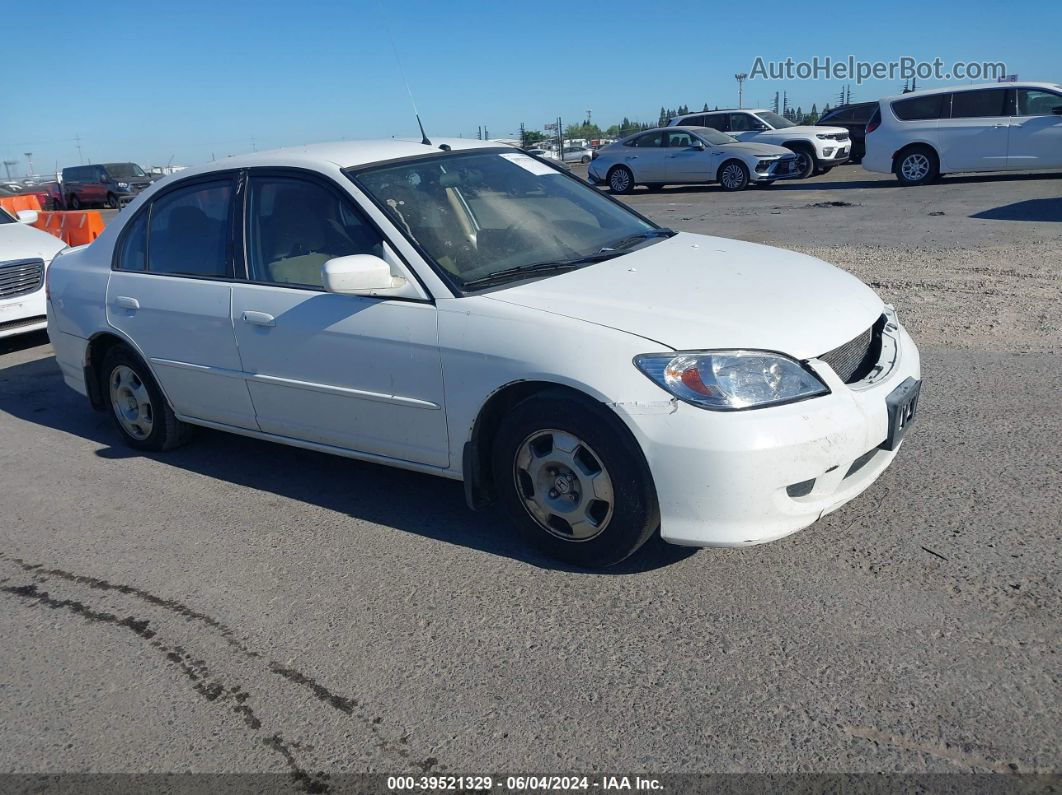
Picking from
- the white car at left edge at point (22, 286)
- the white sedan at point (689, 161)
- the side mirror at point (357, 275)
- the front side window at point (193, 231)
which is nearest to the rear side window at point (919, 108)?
the white sedan at point (689, 161)

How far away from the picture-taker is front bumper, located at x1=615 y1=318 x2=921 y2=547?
3254 millimetres

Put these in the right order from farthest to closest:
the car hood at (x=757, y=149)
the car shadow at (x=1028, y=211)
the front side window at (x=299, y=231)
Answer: the car hood at (x=757, y=149) < the car shadow at (x=1028, y=211) < the front side window at (x=299, y=231)

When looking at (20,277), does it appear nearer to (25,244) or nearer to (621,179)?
(25,244)

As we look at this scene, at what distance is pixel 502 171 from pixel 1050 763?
351cm

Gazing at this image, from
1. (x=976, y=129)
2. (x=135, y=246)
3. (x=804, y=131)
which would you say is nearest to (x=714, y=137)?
(x=804, y=131)

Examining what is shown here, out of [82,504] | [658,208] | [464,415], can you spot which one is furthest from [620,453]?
[658,208]

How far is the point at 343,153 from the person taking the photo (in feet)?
15.3

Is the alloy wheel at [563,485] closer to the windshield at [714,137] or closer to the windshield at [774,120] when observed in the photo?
the windshield at [714,137]

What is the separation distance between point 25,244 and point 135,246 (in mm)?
4738

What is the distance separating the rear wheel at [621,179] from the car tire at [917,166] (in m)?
6.27

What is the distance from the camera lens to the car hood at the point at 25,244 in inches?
351

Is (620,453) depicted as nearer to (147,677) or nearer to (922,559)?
(922,559)

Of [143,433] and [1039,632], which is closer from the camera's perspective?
[1039,632]

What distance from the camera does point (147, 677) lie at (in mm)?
3273
